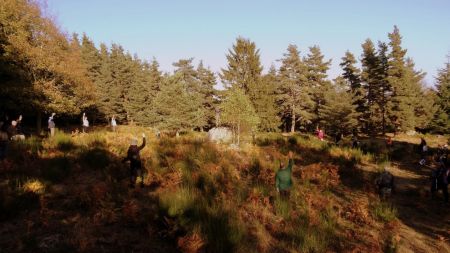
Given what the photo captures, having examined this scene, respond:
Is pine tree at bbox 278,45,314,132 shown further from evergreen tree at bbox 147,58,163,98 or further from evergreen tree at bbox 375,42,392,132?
evergreen tree at bbox 147,58,163,98

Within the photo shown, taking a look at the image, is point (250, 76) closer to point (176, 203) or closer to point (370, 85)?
point (370, 85)

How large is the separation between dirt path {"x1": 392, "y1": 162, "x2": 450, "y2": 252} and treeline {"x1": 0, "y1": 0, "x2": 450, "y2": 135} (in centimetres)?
1029

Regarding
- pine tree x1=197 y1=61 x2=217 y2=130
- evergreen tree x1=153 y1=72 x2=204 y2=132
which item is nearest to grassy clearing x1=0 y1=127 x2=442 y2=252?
→ evergreen tree x1=153 y1=72 x2=204 y2=132

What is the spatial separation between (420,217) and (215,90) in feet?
176

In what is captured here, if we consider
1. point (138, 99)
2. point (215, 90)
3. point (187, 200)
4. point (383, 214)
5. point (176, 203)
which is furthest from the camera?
point (215, 90)

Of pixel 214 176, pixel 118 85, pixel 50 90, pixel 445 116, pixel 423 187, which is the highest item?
pixel 118 85

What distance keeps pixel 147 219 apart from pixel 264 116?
3839cm

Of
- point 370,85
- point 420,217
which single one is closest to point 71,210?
point 420,217

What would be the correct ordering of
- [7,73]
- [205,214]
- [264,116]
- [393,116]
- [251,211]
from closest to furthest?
[205,214] < [251,211] < [7,73] < [264,116] < [393,116]

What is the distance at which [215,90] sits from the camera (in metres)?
63.5

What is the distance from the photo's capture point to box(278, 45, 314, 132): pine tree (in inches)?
2162

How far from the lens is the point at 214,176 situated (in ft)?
39.7

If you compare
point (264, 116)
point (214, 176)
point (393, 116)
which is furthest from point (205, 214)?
point (393, 116)

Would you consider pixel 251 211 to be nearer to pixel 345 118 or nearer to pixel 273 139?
pixel 273 139
